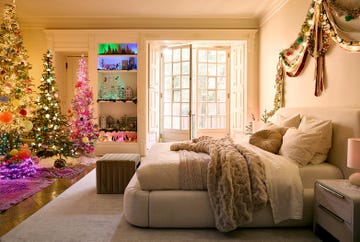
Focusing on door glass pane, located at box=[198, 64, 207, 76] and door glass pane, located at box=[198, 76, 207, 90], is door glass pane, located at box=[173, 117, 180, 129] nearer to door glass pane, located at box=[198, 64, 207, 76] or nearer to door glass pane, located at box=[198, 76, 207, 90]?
door glass pane, located at box=[198, 76, 207, 90]

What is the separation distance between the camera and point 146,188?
2803 millimetres

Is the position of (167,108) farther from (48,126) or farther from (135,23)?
(48,126)

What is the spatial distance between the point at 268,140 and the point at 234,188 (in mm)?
1146

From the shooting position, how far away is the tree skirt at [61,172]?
4.75m

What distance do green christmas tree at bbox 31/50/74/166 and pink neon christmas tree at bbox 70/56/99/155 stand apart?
39 centimetres

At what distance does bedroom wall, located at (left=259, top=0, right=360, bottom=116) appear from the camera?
321 cm

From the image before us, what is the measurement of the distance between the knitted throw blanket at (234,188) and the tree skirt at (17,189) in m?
2.25

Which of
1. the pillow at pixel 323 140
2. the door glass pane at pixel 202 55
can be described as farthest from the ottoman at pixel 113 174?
the door glass pane at pixel 202 55

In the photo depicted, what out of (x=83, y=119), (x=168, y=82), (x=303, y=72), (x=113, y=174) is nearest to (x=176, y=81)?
(x=168, y=82)

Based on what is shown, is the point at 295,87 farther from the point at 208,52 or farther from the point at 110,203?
the point at 208,52

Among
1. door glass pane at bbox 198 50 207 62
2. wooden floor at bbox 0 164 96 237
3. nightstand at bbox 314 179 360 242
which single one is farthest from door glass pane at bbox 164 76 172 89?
nightstand at bbox 314 179 360 242

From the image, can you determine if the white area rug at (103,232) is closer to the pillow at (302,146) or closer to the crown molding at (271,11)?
the pillow at (302,146)

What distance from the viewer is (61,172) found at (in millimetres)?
4980

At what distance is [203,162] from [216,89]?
5.40 m
